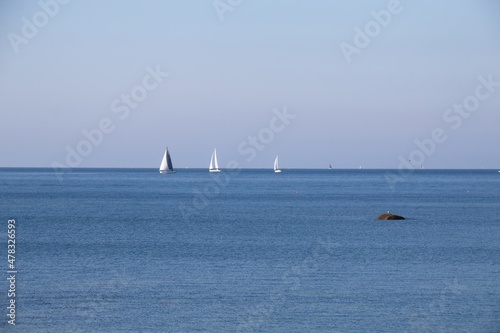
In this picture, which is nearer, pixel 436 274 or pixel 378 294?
pixel 378 294

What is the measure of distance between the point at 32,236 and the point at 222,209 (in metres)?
48.9

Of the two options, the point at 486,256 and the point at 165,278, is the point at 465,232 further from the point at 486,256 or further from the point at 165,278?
the point at 165,278

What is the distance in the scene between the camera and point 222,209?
124812 mm

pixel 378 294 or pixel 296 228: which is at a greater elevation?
pixel 296 228

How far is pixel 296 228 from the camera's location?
89000mm

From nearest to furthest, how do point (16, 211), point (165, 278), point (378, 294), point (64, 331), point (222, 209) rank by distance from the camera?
point (64, 331) → point (378, 294) → point (165, 278) → point (16, 211) → point (222, 209)

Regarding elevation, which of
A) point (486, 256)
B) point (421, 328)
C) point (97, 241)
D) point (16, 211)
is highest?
point (16, 211)

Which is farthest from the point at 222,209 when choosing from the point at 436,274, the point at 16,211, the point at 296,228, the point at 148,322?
the point at 148,322

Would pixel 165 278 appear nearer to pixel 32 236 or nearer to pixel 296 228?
pixel 32 236

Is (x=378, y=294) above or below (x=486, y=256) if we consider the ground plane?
below

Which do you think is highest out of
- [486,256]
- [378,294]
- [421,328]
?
[486,256]

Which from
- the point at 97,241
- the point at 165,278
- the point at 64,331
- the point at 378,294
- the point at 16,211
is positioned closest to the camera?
the point at 64,331

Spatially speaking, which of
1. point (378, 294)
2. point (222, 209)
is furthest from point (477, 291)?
point (222, 209)

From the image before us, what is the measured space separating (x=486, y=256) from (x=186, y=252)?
72.8ft
